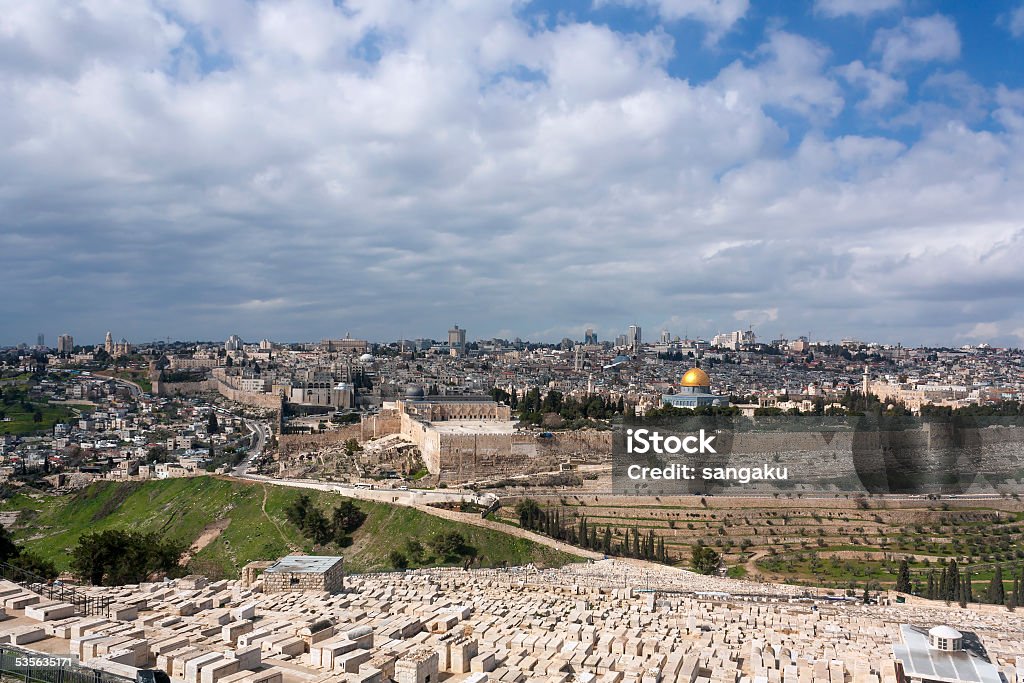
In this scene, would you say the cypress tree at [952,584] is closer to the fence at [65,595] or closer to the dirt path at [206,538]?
the fence at [65,595]

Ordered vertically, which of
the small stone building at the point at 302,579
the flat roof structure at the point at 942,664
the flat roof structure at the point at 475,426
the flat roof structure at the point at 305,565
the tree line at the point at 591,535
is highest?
the flat roof structure at the point at 475,426

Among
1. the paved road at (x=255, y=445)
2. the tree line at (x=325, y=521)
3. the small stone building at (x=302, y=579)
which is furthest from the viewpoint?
the paved road at (x=255, y=445)

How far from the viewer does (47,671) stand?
24.0 ft

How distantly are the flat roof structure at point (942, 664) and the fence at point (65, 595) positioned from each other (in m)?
10.1

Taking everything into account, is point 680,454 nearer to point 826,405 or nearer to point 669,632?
point 669,632

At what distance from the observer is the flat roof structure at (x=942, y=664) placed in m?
9.20

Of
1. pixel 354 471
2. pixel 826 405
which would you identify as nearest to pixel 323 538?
pixel 354 471

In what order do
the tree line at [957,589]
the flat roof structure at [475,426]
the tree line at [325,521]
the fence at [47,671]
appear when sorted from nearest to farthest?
the fence at [47,671]
the tree line at [957,589]
the tree line at [325,521]
the flat roof structure at [475,426]

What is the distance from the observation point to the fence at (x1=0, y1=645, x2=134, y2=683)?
23.4 feet

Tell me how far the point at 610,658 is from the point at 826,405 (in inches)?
1678

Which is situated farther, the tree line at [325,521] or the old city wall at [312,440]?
the old city wall at [312,440]

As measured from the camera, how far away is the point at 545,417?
130 feet

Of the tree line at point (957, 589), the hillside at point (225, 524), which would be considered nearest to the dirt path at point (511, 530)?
the hillside at point (225, 524)

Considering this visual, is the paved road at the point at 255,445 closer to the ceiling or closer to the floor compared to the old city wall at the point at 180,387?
closer to the floor
